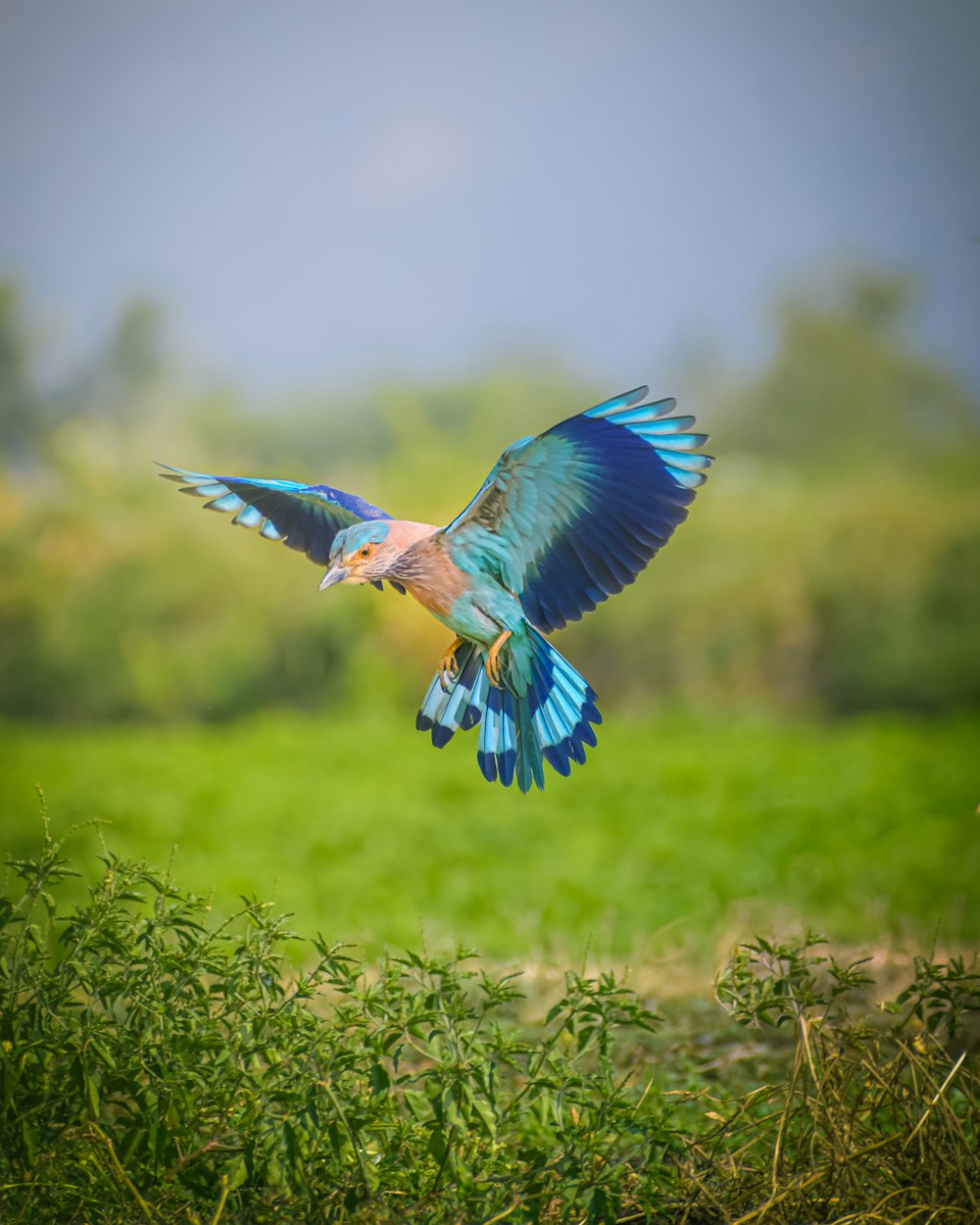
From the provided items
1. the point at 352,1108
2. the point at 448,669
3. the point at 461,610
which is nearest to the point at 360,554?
the point at 461,610

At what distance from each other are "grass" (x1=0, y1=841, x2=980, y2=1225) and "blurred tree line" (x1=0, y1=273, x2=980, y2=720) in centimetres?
470

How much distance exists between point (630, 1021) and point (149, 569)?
5915mm

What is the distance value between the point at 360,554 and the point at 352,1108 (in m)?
0.69

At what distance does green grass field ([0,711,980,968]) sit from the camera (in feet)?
13.6

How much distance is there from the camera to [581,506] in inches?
63.7

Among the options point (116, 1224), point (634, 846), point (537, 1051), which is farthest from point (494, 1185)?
point (634, 846)

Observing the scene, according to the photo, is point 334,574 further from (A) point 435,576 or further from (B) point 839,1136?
(B) point 839,1136

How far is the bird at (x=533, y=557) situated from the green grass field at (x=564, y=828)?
169 centimetres

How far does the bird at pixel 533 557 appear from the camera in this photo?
1.55 m

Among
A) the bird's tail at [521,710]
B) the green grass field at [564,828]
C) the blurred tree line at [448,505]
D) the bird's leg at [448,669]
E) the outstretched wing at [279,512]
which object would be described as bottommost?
the bird's tail at [521,710]

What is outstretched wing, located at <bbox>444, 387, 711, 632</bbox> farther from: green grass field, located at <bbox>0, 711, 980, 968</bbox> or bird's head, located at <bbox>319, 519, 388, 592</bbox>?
green grass field, located at <bbox>0, 711, 980, 968</bbox>

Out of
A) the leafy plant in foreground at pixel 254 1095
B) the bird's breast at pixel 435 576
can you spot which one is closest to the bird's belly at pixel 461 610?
the bird's breast at pixel 435 576

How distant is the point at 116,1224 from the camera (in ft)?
5.59

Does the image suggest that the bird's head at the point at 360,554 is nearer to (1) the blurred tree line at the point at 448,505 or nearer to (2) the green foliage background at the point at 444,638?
(2) the green foliage background at the point at 444,638
